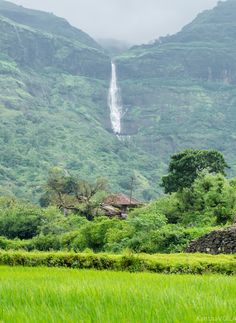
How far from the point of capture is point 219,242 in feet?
70.4

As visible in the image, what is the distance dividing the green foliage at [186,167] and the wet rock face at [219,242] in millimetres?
27033

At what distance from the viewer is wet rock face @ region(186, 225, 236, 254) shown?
68.9ft

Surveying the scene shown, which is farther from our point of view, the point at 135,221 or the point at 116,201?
the point at 116,201

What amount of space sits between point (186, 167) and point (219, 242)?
2936 centimetres

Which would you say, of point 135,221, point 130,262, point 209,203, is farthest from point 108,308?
point 209,203

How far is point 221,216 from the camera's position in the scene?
3541 cm

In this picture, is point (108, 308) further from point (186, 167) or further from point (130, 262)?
point (186, 167)

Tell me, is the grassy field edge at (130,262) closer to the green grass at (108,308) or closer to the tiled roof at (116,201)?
the green grass at (108,308)

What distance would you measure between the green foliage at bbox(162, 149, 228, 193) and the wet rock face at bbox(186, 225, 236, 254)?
1064 inches

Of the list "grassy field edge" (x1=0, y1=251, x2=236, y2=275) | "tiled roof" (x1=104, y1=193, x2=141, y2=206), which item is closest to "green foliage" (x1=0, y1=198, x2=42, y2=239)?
"tiled roof" (x1=104, y1=193, x2=141, y2=206)

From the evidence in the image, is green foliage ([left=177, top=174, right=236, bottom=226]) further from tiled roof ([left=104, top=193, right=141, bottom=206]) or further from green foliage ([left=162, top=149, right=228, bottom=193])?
tiled roof ([left=104, top=193, right=141, bottom=206])

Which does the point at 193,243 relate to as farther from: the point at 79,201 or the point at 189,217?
the point at 79,201

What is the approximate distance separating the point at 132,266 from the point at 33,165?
149 m

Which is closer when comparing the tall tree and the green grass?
the green grass
